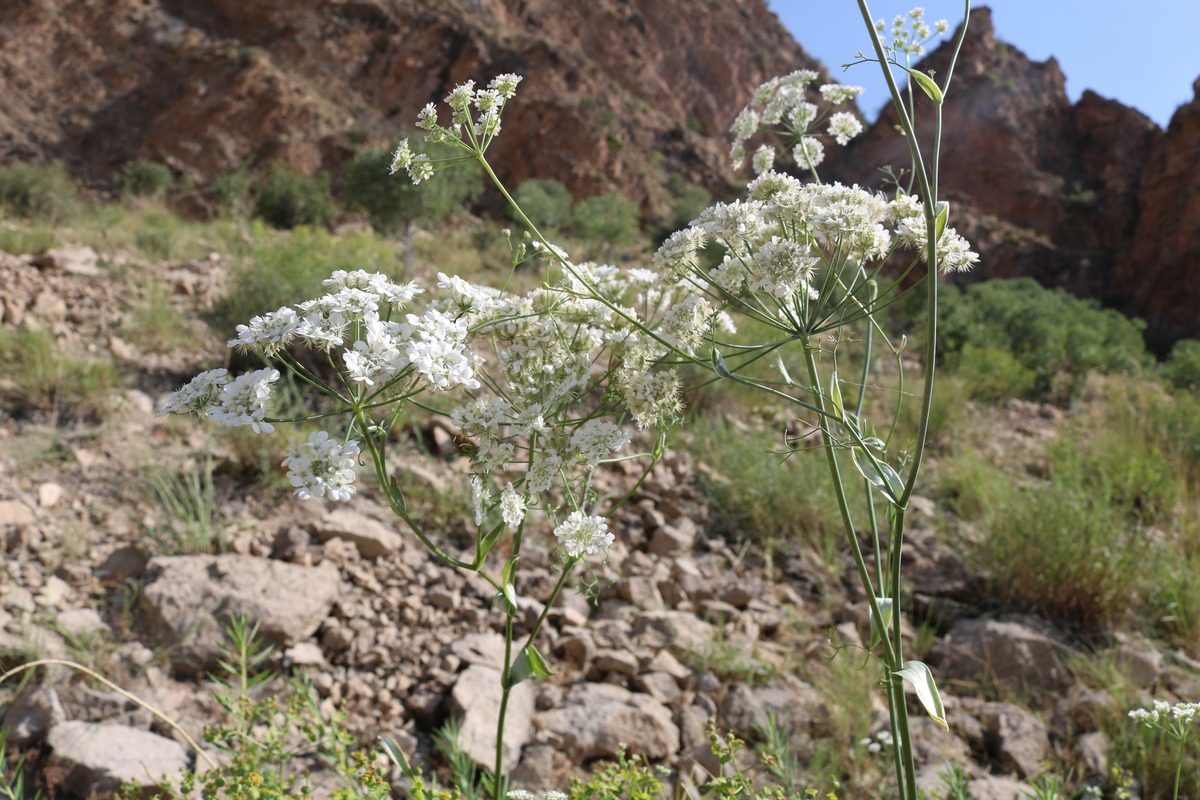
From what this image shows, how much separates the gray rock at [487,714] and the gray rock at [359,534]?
33.5 inches

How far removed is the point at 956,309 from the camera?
1230 centimetres

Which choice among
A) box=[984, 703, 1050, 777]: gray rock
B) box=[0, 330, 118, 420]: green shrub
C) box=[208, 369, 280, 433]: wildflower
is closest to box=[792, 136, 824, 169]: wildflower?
box=[208, 369, 280, 433]: wildflower

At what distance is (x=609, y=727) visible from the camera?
96.1 inches

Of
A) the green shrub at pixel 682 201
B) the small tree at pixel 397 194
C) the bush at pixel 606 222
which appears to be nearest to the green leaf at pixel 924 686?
the small tree at pixel 397 194

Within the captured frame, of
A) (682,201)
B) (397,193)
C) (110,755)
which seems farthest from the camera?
(682,201)

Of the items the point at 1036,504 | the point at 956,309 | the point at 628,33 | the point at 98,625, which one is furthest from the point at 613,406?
the point at 628,33

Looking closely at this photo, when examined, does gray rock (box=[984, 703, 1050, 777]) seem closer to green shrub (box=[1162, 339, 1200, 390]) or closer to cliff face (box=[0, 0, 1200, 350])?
green shrub (box=[1162, 339, 1200, 390])

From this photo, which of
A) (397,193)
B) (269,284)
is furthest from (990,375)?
(397,193)

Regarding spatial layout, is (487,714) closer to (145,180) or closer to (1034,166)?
(145,180)

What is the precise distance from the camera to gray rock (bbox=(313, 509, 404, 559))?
3.33 metres

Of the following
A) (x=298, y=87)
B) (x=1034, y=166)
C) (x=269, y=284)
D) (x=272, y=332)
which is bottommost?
(x=269, y=284)

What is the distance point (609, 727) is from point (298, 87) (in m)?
27.2

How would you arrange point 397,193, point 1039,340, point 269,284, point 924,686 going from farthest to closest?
1. point 397,193
2. point 1039,340
3. point 269,284
4. point 924,686

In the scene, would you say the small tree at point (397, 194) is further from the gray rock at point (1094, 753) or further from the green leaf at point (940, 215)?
the green leaf at point (940, 215)
